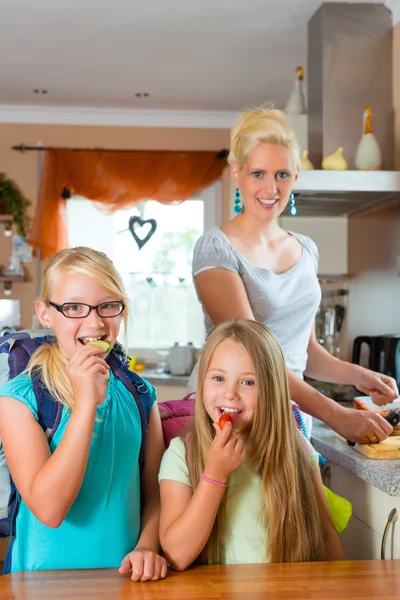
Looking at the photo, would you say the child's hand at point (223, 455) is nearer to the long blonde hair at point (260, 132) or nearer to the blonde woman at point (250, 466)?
the blonde woman at point (250, 466)

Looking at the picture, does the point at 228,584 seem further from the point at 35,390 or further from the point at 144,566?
the point at 35,390

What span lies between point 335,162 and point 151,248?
265cm

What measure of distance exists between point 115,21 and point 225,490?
266cm

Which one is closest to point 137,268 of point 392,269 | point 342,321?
point 342,321

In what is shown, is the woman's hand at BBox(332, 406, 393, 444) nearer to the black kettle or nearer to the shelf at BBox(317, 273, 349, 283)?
the black kettle

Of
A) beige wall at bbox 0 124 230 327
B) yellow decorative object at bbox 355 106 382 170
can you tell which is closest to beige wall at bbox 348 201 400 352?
yellow decorative object at bbox 355 106 382 170

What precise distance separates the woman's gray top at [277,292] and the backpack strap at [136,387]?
0.45 meters

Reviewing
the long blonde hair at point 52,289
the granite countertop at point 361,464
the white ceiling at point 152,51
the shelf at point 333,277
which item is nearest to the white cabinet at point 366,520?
the granite countertop at point 361,464

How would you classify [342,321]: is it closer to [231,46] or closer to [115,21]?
[231,46]

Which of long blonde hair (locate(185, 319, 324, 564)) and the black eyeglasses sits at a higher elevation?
the black eyeglasses

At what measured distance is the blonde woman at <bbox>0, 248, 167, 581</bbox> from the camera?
124 centimetres

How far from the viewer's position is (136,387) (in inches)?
60.4

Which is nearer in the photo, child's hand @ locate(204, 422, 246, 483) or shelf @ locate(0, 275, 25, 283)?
child's hand @ locate(204, 422, 246, 483)

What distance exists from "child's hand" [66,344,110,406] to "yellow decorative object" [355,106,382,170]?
2.01m
